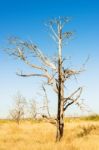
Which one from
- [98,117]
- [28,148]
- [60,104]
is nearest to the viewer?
[28,148]

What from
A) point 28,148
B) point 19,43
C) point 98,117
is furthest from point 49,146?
point 98,117

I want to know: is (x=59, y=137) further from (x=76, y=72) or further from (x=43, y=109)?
(x=76, y=72)

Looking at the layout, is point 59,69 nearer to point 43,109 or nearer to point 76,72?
point 76,72

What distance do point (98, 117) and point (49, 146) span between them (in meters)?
33.1

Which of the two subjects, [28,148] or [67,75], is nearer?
[28,148]

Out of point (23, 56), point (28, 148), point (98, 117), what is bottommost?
point (98, 117)

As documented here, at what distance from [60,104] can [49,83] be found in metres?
1.26

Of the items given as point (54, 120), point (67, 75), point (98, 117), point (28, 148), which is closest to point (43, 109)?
point (54, 120)

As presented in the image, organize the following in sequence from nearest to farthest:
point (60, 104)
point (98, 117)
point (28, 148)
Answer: point (28, 148) < point (60, 104) < point (98, 117)

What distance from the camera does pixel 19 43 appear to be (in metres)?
19.6

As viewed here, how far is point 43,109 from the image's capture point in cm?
1916

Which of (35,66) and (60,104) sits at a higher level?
(35,66)

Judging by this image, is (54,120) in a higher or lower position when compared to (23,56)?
lower

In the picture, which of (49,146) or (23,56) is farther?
(23,56)
